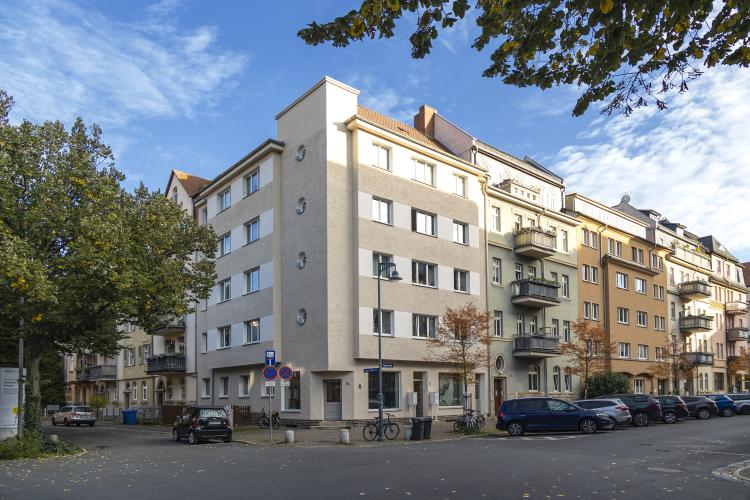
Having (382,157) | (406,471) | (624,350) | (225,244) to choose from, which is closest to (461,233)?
(382,157)

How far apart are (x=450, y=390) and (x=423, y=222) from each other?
8.86m

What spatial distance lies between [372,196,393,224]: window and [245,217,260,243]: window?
7.45m

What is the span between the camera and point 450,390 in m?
35.2

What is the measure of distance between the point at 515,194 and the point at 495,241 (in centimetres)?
386

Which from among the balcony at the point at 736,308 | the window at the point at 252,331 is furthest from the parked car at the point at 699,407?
the balcony at the point at 736,308

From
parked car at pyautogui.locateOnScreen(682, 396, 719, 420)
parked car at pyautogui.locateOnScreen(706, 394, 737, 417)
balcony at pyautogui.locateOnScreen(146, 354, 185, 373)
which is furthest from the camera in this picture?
balcony at pyautogui.locateOnScreen(146, 354, 185, 373)

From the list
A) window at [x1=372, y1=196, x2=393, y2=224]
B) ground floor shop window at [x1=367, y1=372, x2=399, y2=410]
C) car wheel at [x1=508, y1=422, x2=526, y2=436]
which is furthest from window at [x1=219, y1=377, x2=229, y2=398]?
car wheel at [x1=508, y1=422, x2=526, y2=436]

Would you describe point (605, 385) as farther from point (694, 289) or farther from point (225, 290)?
point (225, 290)

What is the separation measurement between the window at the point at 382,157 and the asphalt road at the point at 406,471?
1496 cm

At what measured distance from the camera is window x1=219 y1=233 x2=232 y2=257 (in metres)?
39.7

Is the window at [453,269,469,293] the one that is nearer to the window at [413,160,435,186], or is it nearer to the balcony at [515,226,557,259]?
the balcony at [515,226,557,259]

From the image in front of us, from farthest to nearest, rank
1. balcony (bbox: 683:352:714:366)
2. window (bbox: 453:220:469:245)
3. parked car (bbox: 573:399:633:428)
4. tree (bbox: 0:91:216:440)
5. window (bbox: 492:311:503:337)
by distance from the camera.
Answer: balcony (bbox: 683:352:714:366)
window (bbox: 492:311:503:337)
window (bbox: 453:220:469:245)
parked car (bbox: 573:399:633:428)
tree (bbox: 0:91:216:440)

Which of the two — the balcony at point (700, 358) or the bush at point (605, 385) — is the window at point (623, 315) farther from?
the balcony at point (700, 358)

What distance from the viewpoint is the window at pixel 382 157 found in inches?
1306
